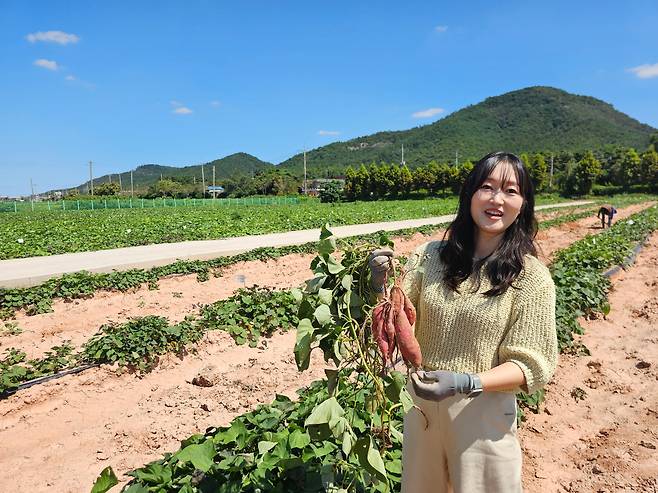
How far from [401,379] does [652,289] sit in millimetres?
9234

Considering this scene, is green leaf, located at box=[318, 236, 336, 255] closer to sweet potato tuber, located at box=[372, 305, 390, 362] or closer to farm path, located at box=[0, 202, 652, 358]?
sweet potato tuber, located at box=[372, 305, 390, 362]

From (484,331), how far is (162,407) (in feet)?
12.2

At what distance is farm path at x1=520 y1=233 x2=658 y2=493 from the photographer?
334 cm

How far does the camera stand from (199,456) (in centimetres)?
217

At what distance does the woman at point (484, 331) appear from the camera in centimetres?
174

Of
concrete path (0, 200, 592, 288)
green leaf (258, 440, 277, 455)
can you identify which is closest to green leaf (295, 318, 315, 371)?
green leaf (258, 440, 277, 455)

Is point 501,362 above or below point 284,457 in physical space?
above

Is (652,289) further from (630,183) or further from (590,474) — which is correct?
(630,183)

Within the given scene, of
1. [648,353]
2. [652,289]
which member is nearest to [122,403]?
[648,353]

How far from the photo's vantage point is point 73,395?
467 cm

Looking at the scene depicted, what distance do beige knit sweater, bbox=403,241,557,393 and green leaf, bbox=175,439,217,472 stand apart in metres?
1.11

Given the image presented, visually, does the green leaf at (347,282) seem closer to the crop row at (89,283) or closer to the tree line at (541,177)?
the crop row at (89,283)

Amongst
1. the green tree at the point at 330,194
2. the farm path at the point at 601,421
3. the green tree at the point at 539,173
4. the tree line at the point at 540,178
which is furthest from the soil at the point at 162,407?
the green tree at the point at 539,173

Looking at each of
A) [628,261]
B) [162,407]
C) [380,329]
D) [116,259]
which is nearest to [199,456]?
[380,329]
